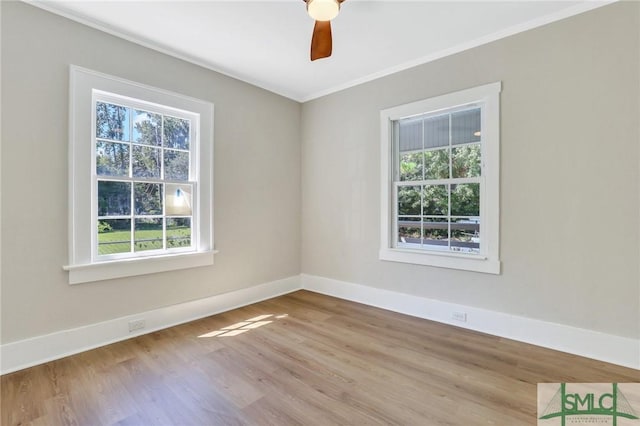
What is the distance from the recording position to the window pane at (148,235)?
2992 mm

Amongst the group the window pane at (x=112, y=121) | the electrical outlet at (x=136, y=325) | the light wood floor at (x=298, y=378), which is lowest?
the light wood floor at (x=298, y=378)

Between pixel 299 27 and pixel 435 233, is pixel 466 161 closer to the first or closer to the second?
pixel 435 233

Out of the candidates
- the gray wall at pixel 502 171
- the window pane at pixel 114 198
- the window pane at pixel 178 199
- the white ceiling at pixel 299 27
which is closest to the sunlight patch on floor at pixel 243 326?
the gray wall at pixel 502 171

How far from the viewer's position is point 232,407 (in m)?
1.86

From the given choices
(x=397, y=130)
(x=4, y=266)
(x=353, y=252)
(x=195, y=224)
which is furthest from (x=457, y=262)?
(x=4, y=266)

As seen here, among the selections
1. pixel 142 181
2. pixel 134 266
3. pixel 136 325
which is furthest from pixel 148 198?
pixel 136 325

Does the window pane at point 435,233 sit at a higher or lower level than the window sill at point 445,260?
higher

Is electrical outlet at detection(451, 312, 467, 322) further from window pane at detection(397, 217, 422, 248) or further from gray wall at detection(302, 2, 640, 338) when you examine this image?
window pane at detection(397, 217, 422, 248)

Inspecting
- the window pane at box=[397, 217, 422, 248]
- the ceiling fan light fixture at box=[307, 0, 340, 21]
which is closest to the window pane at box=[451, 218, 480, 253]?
the window pane at box=[397, 217, 422, 248]

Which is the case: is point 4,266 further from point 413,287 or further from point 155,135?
point 413,287

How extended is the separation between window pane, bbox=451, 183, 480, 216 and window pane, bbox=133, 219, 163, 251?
3.17m

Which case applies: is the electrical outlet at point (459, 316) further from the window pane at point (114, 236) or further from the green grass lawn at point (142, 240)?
the window pane at point (114, 236)

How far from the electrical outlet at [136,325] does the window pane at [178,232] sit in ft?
2.56

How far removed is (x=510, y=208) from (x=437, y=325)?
139 centimetres
